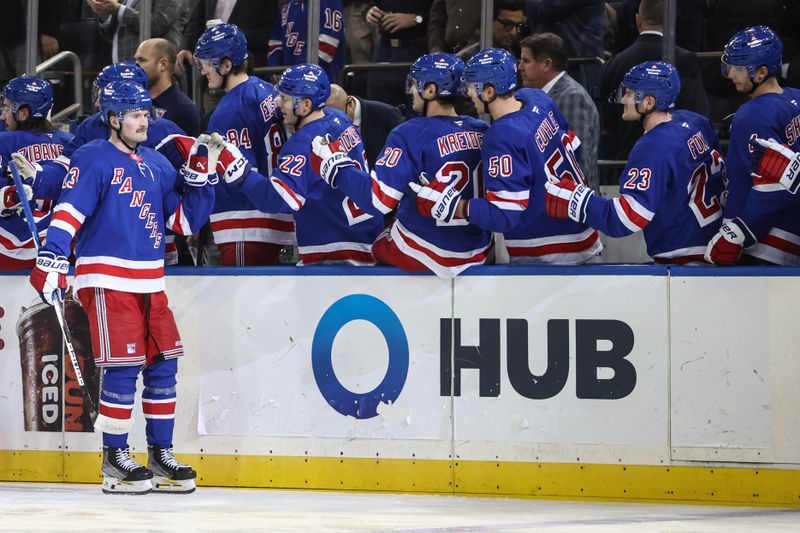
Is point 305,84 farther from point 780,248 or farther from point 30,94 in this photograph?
point 780,248

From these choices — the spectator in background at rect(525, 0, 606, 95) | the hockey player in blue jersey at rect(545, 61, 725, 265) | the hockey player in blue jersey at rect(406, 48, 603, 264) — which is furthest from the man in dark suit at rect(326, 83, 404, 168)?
the hockey player in blue jersey at rect(545, 61, 725, 265)

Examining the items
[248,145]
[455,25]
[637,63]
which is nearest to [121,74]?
[248,145]

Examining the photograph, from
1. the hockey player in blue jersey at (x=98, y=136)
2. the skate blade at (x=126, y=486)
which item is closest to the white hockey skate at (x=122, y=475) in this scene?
the skate blade at (x=126, y=486)

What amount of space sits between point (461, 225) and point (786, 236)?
133 cm

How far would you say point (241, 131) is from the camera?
238 inches

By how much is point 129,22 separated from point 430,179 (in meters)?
2.67

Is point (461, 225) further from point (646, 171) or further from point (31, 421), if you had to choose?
point (31, 421)

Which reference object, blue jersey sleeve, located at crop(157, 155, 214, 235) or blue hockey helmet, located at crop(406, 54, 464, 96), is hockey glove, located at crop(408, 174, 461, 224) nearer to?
blue hockey helmet, located at crop(406, 54, 464, 96)

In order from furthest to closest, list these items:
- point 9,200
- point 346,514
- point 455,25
A: point 455,25 → point 9,200 → point 346,514

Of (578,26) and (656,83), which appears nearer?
(656,83)

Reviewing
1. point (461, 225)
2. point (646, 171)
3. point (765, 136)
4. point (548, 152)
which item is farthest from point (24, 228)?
point (765, 136)

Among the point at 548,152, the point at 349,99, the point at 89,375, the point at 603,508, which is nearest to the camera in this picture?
the point at 603,508

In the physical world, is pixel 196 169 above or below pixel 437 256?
above

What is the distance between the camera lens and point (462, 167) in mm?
5527
